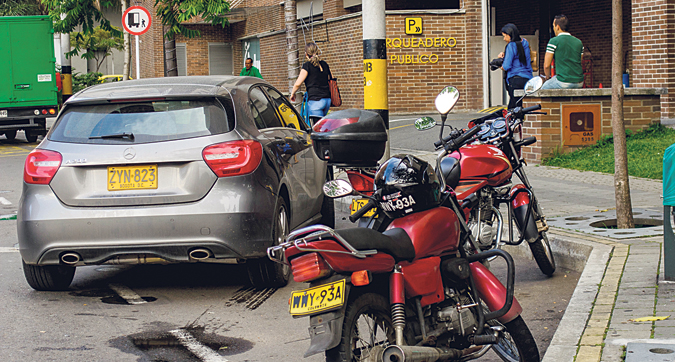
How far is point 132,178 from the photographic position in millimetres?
5688

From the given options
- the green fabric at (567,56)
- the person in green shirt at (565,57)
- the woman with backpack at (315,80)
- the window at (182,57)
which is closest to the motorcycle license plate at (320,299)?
the woman with backpack at (315,80)

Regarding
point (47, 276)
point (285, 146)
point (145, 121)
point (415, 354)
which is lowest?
point (47, 276)

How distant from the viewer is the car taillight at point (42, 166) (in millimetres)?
5780

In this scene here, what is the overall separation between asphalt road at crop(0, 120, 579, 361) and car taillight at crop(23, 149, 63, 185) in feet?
2.99

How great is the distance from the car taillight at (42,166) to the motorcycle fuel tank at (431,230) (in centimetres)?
307

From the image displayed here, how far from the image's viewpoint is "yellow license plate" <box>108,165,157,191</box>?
568 centimetres

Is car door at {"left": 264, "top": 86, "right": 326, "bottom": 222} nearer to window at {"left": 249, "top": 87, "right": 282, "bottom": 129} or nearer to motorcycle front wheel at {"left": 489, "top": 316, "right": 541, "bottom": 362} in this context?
window at {"left": 249, "top": 87, "right": 282, "bottom": 129}

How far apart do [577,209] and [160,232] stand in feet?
14.8

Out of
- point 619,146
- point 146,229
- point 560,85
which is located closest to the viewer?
point 146,229

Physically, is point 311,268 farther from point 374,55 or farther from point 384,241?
point 374,55

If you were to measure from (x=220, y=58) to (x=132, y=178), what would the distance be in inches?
1356

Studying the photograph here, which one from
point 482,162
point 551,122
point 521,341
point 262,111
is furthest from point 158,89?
point 551,122

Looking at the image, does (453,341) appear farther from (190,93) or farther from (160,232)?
(190,93)

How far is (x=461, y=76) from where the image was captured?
22766mm
